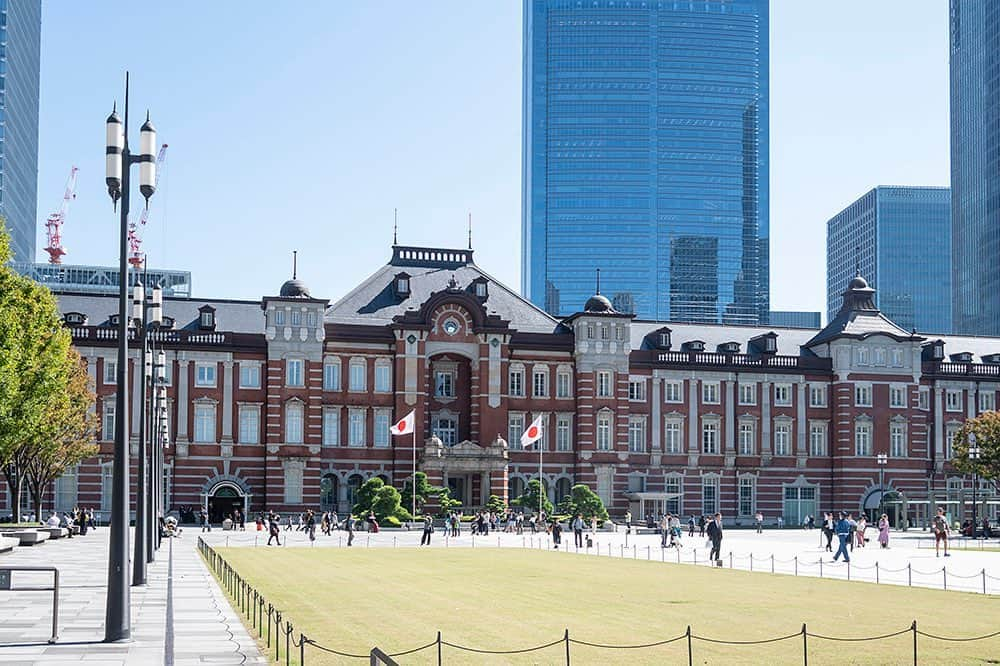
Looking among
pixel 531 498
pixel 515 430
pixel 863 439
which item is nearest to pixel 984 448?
pixel 863 439

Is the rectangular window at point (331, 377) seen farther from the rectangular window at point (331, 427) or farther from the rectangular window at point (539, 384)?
the rectangular window at point (539, 384)

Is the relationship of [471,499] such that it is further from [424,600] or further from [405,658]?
[405,658]

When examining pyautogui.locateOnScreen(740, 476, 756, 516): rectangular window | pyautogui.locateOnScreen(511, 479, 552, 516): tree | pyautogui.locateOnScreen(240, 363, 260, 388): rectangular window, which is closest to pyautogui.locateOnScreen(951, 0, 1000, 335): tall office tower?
pyautogui.locateOnScreen(740, 476, 756, 516): rectangular window

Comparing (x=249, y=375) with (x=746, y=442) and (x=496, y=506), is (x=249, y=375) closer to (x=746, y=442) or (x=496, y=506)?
(x=496, y=506)

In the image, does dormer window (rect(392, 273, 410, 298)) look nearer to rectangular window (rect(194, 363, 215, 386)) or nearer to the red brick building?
the red brick building

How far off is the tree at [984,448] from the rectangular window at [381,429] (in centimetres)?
3899

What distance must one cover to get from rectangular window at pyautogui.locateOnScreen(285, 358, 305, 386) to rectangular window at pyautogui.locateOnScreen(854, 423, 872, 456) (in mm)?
41685

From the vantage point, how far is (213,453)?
9369 cm

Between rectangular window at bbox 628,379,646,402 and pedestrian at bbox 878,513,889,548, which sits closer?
pedestrian at bbox 878,513,889,548

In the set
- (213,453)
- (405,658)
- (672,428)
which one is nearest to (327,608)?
(405,658)

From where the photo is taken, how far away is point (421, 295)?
329ft

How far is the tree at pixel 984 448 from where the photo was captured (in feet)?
295

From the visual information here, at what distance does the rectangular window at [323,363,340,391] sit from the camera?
315 feet

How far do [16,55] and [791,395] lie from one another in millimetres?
94600
